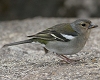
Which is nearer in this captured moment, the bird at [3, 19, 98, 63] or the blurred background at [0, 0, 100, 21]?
the bird at [3, 19, 98, 63]

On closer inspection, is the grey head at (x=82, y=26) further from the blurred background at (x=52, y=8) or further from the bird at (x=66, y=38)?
the blurred background at (x=52, y=8)

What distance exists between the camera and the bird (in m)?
6.96

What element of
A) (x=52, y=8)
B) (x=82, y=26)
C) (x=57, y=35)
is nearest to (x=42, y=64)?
(x=57, y=35)

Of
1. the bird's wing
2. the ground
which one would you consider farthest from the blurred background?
the bird's wing

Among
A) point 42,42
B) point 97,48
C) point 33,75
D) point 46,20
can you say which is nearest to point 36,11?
point 46,20

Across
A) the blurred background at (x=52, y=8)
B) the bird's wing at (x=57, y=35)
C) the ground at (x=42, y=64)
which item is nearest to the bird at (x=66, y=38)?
the bird's wing at (x=57, y=35)

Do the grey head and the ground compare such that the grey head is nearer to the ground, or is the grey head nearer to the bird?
the bird

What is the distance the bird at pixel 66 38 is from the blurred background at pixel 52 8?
249 inches

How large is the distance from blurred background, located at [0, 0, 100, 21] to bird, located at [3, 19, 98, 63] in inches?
249

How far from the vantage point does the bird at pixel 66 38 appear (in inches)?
274

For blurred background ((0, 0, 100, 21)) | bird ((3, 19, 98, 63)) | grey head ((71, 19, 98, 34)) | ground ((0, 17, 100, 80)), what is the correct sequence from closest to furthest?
1. ground ((0, 17, 100, 80))
2. bird ((3, 19, 98, 63))
3. grey head ((71, 19, 98, 34))
4. blurred background ((0, 0, 100, 21))

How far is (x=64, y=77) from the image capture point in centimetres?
631

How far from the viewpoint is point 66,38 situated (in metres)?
7.01

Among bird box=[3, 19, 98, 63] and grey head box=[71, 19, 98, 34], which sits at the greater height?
grey head box=[71, 19, 98, 34]
